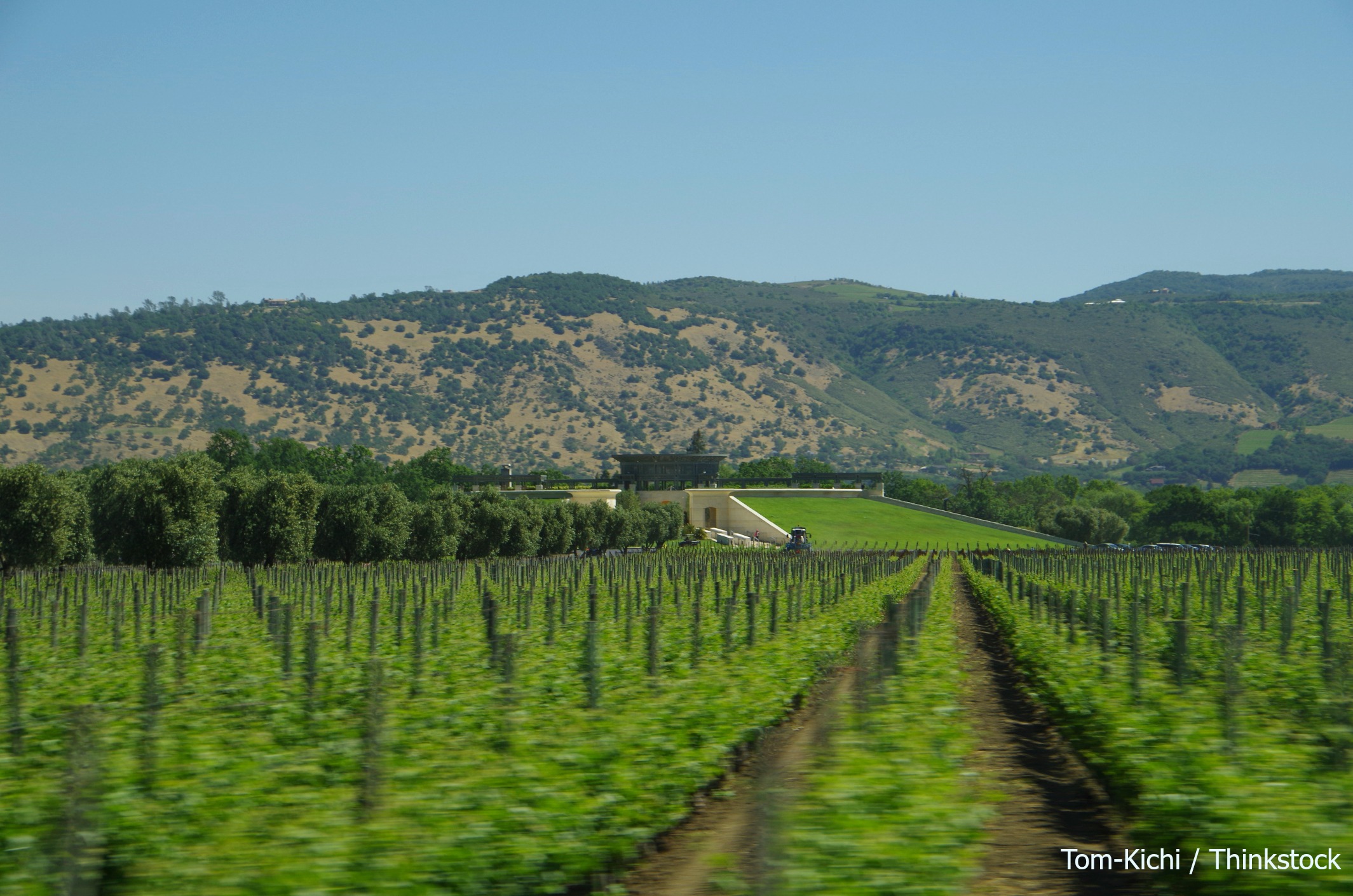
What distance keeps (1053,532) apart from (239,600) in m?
112

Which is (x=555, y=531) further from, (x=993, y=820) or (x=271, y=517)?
(x=993, y=820)

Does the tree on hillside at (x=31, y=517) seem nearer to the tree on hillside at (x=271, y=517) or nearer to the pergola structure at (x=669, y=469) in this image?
the tree on hillside at (x=271, y=517)

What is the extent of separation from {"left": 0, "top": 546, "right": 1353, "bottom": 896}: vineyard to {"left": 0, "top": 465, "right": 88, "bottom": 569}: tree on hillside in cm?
2607

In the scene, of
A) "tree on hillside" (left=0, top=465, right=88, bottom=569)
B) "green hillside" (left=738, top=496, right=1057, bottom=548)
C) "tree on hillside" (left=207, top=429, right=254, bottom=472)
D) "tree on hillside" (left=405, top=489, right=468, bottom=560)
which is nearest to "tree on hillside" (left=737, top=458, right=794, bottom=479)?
"green hillside" (left=738, top=496, right=1057, bottom=548)

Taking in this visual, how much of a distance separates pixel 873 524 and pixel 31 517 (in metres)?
90.4

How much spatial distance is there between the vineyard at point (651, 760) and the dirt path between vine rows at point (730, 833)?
0.17ft

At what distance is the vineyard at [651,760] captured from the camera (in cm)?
795

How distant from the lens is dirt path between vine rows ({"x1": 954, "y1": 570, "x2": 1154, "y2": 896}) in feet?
28.8

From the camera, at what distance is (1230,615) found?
2906 centimetres

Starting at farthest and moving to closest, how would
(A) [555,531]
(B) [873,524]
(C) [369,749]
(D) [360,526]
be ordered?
1. (B) [873,524]
2. (A) [555,531]
3. (D) [360,526]
4. (C) [369,749]

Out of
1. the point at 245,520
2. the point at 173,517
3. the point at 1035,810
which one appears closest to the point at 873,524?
A: the point at 245,520

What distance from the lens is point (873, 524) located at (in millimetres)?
122625

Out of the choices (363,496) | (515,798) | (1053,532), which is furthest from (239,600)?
(1053,532)

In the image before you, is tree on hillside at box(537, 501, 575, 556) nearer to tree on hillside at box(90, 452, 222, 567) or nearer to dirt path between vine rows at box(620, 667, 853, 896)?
tree on hillside at box(90, 452, 222, 567)
